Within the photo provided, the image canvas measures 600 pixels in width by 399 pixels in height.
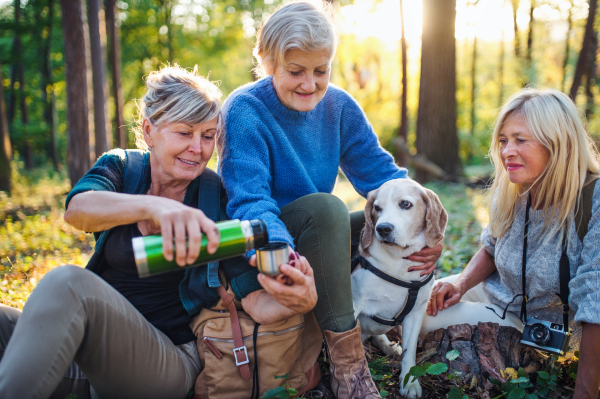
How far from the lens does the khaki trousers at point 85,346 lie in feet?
5.33

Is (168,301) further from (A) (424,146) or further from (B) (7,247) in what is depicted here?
(A) (424,146)

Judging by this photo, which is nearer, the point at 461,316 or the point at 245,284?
the point at 245,284

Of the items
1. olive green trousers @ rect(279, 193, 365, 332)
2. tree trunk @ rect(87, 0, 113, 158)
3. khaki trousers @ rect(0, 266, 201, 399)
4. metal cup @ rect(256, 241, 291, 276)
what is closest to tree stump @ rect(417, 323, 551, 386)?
olive green trousers @ rect(279, 193, 365, 332)

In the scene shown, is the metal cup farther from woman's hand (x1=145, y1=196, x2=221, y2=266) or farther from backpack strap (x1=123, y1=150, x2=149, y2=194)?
backpack strap (x1=123, y1=150, x2=149, y2=194)

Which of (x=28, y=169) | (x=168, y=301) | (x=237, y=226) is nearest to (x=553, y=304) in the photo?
(x=237, y=226)

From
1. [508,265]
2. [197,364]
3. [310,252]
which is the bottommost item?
[197,364]

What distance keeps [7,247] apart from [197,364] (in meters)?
4.78

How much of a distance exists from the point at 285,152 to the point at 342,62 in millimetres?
27960

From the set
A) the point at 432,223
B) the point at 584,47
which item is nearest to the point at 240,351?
the point at 432,223

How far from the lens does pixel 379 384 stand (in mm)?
2611

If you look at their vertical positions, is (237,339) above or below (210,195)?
below

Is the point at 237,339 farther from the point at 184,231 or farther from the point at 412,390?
the point at 412,390

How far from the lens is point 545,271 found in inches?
103

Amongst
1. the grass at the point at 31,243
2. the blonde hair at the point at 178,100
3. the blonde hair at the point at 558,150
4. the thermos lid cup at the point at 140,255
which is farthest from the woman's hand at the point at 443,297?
the grass at the point at 31,243
